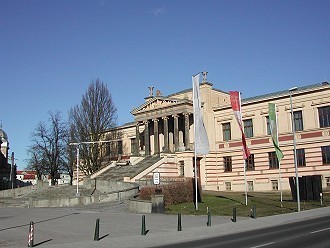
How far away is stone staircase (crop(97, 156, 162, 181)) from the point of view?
184 feet

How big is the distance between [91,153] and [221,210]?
133 feet

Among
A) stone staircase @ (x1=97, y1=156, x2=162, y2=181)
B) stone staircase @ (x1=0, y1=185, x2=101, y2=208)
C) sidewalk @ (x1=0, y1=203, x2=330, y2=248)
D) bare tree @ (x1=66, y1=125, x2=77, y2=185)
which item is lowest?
sidewalk @ (x1=0, y1=203, x2=330, y2=248)

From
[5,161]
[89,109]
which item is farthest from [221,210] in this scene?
[5,161]

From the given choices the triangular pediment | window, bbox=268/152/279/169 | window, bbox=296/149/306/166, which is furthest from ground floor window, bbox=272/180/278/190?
the triangular pediment

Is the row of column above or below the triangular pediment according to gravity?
below

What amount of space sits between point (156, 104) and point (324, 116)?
27424mm

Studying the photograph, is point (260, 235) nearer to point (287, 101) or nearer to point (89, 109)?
point (287, 101)

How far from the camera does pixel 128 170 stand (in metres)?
59.3

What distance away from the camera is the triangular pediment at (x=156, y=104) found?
62719 mm

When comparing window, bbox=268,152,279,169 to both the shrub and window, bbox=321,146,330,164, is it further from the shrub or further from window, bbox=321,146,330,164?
the shrub

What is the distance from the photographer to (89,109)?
6550cm

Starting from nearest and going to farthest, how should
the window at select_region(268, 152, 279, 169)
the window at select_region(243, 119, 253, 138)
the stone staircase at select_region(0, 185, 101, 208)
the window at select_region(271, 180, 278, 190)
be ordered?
the stone staircase at select_region(0, 185, 101, 208), the window at select_region(271, 180, 278, 190), the window at select_region(268, 152, 279, 169), the window at select_region(243, 119, 253, 138)

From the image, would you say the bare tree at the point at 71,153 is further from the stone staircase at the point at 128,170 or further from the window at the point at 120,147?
the stone staircase at the point at 128,170

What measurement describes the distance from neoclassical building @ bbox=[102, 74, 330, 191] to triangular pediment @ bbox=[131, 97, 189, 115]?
0.56ft
